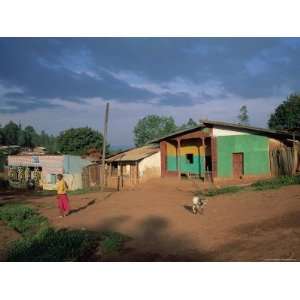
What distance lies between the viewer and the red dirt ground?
5.01 metres

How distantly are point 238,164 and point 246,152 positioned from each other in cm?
82

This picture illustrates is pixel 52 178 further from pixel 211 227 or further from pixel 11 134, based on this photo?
pixel 211 227

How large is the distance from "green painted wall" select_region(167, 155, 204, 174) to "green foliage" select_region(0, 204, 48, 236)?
1006 centimetres

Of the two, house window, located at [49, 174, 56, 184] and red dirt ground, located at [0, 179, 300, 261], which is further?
house window, located at [49, 174, 56, 184]

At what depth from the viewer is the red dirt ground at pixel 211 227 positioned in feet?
16.4

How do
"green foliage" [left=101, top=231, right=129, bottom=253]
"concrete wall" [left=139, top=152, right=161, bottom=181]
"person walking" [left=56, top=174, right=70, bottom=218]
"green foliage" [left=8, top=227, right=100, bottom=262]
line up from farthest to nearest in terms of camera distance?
"concrete wall" [left=139, top=152, right=161, bottom=181] → "person walking" [left=56, top=174, right=70, bottom=218] → "green foliage" [left=101, top=231, right=129, bottom=253] → "green foliage" [left=8, top=227, right=100, bottom=262]

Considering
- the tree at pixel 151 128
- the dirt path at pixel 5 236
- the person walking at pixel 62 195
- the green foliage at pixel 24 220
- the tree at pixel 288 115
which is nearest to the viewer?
the dirt path at pixel 5 236

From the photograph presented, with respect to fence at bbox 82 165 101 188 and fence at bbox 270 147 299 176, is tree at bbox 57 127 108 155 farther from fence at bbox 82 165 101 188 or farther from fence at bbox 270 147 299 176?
fence at bbox 270 147 299 176

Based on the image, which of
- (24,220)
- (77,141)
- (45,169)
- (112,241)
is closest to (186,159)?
(45,169)

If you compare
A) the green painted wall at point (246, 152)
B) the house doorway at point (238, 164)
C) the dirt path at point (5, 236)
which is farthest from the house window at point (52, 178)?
the dirt path at point (5, 236)

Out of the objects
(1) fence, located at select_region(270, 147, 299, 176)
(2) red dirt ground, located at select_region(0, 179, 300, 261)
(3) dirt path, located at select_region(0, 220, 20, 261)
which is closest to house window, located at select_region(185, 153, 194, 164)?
→ (1) fence, located at select_region(270, 147, 299, 176)

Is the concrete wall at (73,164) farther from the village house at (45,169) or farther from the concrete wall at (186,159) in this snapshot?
the concrete wall at (186,159)

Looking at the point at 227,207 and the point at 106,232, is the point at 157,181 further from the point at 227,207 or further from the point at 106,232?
the point at 106,232
